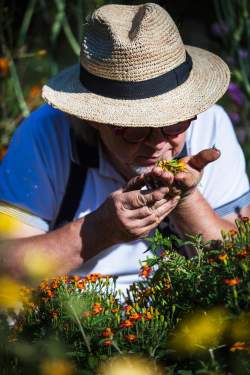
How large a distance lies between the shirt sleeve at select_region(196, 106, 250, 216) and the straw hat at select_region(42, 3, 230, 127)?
1.14ft

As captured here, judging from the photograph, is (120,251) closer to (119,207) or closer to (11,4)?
(119,207)

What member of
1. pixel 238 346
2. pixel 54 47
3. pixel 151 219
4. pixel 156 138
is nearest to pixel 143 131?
pixel 156 138

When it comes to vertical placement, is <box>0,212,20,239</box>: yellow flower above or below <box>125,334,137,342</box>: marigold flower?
below

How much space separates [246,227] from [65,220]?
3.48 feet

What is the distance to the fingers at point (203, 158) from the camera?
214cm

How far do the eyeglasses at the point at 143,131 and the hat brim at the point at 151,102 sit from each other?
6 cm

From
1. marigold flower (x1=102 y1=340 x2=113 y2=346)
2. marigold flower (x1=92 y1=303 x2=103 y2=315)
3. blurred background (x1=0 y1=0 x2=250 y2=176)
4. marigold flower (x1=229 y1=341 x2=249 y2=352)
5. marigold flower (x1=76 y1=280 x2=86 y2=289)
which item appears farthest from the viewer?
blurred background (x1=0 y1=0 x2=250 y2=176)

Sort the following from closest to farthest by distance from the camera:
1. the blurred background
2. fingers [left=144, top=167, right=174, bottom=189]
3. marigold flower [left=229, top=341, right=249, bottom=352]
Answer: marigold flower [left=229, top=341, right=249, bottom=352]
fingers [left=144, top=167, right=174, bottom=189]
the blurred background

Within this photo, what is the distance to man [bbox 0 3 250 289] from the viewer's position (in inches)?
90.0

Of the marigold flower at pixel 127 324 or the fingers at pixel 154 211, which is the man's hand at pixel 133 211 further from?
the marigold flower at pixel 127 324

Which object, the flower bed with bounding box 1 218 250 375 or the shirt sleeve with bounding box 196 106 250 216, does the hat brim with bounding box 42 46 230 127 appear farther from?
the flower bed with bounding box 1 218 250 375

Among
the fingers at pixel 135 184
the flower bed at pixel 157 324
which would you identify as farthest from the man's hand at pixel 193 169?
the flower bed at pixel 157 324

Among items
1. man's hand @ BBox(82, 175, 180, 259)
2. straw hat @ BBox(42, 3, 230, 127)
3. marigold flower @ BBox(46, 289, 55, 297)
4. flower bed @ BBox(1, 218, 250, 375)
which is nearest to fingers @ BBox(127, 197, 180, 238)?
man's hand @ BBox(82, 175, 180, 259)

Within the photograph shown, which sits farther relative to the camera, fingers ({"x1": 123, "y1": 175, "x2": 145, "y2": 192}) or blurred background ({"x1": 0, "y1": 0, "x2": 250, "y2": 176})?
blurred background ({"x1": 0, "y1": 0, "x2": 250, "y2": 176})
